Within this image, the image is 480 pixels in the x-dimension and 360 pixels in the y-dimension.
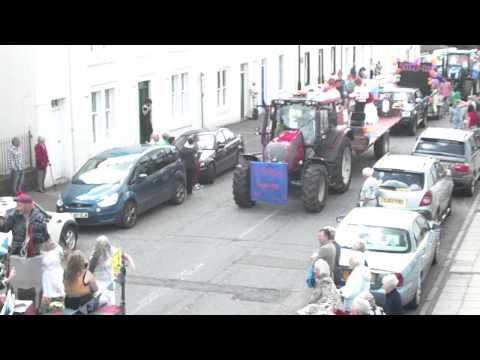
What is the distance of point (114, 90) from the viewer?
2688cm

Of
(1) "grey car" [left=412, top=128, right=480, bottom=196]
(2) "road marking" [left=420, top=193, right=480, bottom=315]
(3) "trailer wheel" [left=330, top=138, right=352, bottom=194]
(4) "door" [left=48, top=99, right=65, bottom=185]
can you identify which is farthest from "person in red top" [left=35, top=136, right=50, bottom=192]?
(2) "road marking" [left=420, top=193, right=480, bottom=315]

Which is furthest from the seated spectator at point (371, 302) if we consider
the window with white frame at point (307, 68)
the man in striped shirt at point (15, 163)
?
the window with white frame at point (307, 68)

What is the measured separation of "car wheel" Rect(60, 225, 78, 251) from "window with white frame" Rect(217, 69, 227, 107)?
19.2 m

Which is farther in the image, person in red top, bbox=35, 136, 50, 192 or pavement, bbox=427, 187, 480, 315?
person in red top, bbox=35, 136, 50, 192

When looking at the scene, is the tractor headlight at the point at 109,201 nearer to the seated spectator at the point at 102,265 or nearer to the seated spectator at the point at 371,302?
the seated spectator at the point at 102,265

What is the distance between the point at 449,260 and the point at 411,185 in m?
2.00

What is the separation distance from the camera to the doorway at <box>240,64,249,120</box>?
37250 mm

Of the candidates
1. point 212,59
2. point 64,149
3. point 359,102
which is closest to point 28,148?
point 64,149

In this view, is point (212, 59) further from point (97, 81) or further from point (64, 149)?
point (64, 149)

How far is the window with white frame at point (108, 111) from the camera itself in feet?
87.7

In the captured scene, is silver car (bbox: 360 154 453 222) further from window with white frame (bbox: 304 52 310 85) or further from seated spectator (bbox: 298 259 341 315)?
window with white frame (bbox: 304 52 310 85)

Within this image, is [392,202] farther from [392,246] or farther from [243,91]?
[243,91]
